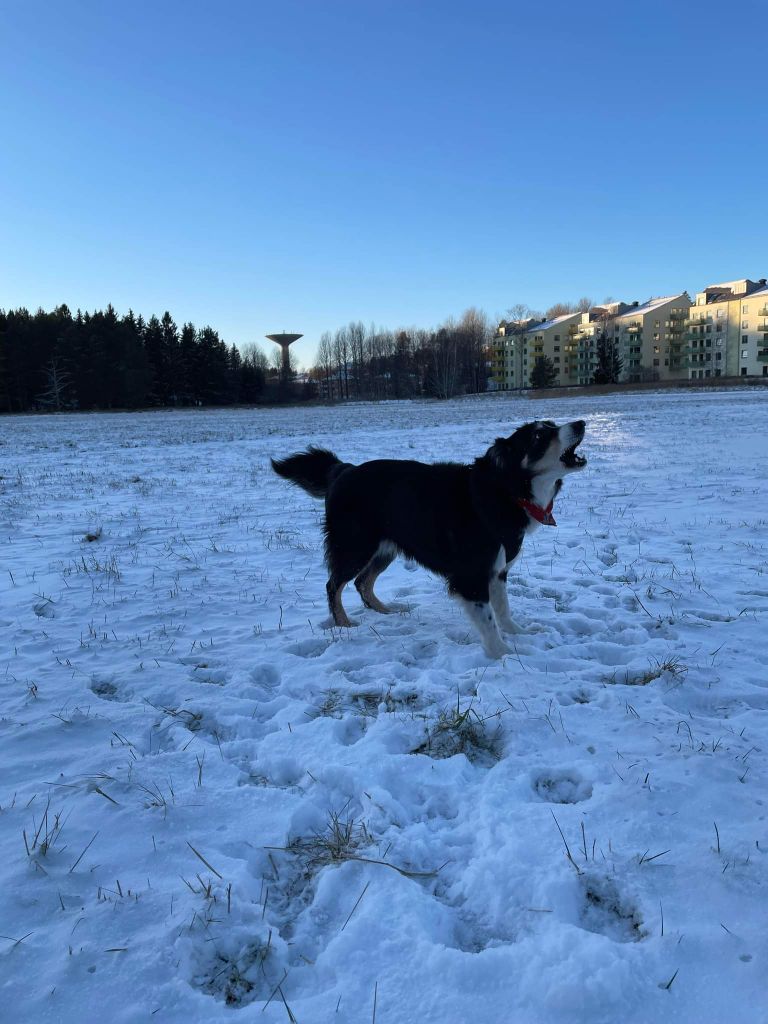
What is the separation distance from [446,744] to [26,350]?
2712 inches

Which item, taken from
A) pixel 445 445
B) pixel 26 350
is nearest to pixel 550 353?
pixel 26 350

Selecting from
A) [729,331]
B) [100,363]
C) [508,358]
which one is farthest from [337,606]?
[508,358]

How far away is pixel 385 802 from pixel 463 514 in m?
2.11

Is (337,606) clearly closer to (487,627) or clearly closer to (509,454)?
(487,627)

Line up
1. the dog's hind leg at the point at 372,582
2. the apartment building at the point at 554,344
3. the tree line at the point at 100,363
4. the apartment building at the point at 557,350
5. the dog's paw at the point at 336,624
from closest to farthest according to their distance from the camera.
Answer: the dog's paw at the point at 336,624, the dog's hind leg at the point at 372,582, the tree line at the point at 100,363, the apartment building at the point at 557,350, the apartment building at the point at 554,344

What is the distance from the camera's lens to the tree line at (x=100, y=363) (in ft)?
191

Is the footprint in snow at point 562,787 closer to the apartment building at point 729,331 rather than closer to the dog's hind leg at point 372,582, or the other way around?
the dog's hind leg at point 372,582

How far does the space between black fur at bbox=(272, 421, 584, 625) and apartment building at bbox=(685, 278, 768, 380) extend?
99.2m

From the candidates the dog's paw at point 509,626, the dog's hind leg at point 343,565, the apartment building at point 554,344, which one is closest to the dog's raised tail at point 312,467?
the dog's hind leg at point 343,565

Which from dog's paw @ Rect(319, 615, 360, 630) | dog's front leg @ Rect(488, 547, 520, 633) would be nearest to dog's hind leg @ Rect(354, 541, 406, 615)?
dog's paw @ Rect(319, 615, 360, 630)

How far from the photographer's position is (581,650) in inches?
144

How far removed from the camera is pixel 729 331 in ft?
300

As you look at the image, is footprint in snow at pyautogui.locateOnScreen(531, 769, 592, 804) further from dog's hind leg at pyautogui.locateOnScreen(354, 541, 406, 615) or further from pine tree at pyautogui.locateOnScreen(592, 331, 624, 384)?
pine tree at pyautogui.locateOnScreen(592, 331, 624, 384)

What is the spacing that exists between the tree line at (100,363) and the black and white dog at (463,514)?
61415mm
